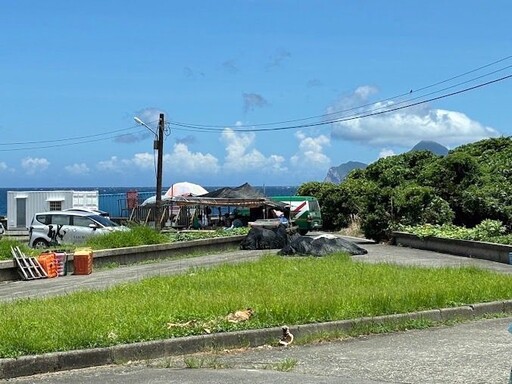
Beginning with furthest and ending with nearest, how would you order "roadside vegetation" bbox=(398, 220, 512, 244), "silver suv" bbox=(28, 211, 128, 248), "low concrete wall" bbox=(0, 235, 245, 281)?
"silver suv" bbox=(28, 211, 128, 248)
"roadside vegetation" bbox=(398, 220, 512, 244)
"low concrete wall" bbox=(0, 235, 245, 281)

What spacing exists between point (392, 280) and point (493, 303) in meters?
2.56

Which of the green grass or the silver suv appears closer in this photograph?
the green grass

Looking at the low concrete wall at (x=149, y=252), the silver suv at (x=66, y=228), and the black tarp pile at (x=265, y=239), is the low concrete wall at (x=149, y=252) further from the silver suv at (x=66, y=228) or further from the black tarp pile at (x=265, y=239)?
the silver suv at (x=66, y=228)

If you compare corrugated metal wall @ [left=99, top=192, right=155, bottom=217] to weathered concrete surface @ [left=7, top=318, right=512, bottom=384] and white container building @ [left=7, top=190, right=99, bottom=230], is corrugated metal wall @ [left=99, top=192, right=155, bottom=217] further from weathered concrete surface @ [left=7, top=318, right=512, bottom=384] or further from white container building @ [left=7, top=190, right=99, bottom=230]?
weathered concrete surface @ [left=7, top=318, right=512, bottom=384]

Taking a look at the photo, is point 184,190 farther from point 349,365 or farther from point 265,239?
point 349,365

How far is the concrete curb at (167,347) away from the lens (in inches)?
Answer: 303

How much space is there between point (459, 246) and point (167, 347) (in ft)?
54.0

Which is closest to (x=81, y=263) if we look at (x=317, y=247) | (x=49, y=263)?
(x=49, y=263)

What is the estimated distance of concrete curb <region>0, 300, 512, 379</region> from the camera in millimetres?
7707

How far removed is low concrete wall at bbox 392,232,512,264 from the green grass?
5.49 meters

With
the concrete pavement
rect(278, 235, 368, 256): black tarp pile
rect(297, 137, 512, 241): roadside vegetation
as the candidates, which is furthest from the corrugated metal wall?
the concrete pavement

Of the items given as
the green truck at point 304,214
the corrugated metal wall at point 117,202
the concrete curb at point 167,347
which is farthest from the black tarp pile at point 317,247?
the corrugated metal wall at point 117,202

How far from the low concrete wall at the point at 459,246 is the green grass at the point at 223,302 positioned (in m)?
5.49

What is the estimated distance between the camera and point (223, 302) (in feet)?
34.3
